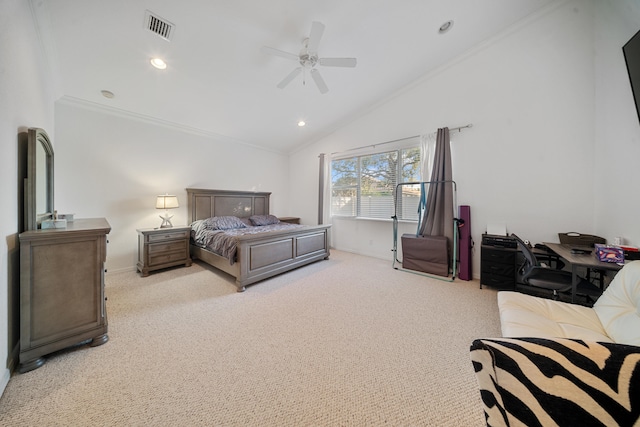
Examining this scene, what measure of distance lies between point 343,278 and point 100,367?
8.80 ft

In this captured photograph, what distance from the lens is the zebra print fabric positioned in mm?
585

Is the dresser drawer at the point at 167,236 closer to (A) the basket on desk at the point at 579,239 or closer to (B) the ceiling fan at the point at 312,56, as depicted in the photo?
(B) the ceiling fan at the point at 312,56

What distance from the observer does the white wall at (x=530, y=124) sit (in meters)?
2.61

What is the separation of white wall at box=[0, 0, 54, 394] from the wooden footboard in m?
1.76

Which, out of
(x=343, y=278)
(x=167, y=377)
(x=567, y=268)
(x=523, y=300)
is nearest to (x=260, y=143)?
(x=343, y=278)

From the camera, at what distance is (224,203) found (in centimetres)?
464

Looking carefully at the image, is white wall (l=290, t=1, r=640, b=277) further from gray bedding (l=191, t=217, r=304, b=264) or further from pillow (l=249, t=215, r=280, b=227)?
pillow (l=249, t=215, r=280, b=227)

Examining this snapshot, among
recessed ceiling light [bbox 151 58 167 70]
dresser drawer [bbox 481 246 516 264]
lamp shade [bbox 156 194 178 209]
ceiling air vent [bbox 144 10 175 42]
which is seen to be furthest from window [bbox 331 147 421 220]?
ceiling air vent [bbox 144 10 175 42]

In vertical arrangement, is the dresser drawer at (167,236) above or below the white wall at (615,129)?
below

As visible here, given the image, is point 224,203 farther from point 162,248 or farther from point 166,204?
point 162,248

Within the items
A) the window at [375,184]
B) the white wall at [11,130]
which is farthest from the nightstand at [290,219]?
the white wall at [11,130]

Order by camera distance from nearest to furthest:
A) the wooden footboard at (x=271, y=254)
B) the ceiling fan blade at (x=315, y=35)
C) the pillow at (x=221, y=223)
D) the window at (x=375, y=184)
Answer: the ceiling fan blade at (x=315, y=35) → the wooden footboard at (x=271, y=254) → the pillow at (x=221, y=223) → the window at (x=375, y=184)

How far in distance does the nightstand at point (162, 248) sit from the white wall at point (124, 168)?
353mm

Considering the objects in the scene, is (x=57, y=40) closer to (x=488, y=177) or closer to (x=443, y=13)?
(x=443, y=13)
